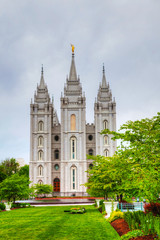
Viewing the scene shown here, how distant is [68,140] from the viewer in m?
61.9

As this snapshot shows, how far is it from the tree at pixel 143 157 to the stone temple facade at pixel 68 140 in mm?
44393

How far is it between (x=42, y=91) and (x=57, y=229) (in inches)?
2141

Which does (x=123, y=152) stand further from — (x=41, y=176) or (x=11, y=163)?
(x=11, y=163)

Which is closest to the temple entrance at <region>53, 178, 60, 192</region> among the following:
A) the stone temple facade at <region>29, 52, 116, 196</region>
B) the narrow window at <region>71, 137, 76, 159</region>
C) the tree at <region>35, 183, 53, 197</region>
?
the stone temple facade at <region>29, 52, 116, 196</region>

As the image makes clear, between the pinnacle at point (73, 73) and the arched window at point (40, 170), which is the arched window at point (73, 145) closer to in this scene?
the arched window at point (40, 170)

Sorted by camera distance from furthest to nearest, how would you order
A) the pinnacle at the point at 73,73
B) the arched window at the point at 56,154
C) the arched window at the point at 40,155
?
the pinnacle at the point at 73,73 < the arched window at the point at 56,154 < the arched window at the point at 40,155

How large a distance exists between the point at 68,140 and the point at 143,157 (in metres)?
48.3

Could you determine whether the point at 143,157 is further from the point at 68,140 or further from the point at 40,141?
the point at 40,141

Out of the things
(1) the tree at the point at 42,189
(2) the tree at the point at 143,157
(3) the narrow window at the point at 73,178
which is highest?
(2) the tree at the point at 143,157

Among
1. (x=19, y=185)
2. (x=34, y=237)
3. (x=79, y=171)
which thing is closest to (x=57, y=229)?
(x=34, y=237)

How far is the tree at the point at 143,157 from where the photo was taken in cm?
1186

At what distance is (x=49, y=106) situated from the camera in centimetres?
6450

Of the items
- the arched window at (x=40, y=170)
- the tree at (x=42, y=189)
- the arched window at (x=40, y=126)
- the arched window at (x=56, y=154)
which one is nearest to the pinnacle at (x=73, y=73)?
the arched window at (x=40, y=126)

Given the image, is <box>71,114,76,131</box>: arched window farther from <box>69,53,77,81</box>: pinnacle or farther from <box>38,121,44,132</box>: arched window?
<box>69,53,77,81</box>: pinnacle
